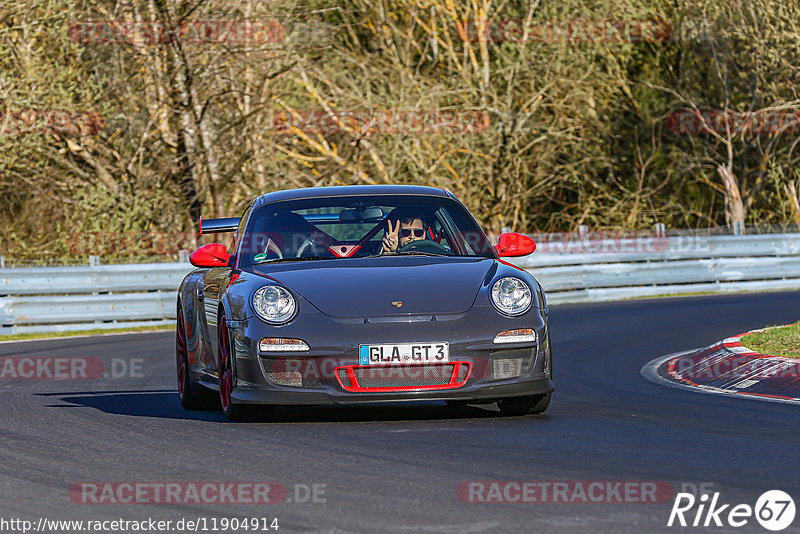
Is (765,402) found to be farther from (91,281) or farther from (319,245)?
(91,281)

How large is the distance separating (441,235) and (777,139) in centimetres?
2619

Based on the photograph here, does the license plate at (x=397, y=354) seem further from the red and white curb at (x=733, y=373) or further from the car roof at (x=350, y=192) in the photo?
the red and white curb at (x=733, y=373)

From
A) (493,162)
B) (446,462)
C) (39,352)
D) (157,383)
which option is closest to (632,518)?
(446,462)

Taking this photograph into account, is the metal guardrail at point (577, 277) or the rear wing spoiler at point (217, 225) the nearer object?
the rear wing spoiler at point (217, 225)

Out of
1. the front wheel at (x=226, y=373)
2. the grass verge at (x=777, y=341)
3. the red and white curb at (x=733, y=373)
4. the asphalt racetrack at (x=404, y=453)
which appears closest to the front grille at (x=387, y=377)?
the asphalt racetrack at (x=404, y=453)

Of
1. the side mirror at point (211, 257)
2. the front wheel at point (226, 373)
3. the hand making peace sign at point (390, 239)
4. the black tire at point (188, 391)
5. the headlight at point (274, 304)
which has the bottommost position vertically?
the black tire at point (188, 391)

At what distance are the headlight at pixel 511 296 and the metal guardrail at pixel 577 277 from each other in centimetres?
1202

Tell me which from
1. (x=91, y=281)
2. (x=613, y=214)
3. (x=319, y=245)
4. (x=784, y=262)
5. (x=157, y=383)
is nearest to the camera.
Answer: (x=319, y=245)

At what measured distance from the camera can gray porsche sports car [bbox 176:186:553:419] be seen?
318 inches

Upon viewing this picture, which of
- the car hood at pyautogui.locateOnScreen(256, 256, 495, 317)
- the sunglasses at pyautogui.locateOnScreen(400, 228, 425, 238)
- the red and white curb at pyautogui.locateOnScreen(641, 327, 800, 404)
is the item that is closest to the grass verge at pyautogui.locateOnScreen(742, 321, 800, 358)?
the red and white curb at pyautogui.locateOnScreen(641, 327, 800, 404)

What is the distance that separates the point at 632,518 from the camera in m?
5.36

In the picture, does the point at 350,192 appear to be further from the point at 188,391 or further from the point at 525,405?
the point at 525,405

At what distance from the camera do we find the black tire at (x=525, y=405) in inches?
341

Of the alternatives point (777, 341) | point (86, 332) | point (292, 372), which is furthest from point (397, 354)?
point (86, 332)
